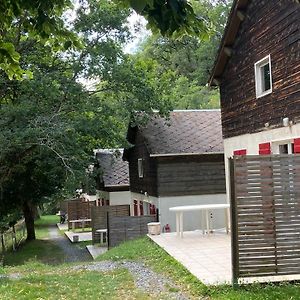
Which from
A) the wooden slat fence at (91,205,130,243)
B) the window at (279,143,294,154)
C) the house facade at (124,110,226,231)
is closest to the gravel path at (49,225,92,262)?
the wooden slat fence at (91,205,130,243)

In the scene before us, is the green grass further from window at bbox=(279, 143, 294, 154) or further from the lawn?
window at bbox=(279, 143, 294, 154)

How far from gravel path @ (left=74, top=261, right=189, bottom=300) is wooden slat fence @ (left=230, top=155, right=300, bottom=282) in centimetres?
105

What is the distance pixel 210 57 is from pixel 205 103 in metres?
5.45

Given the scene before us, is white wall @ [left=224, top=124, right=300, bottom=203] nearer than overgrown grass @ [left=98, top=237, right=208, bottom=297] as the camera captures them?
No

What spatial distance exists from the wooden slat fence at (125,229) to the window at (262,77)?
6971mm

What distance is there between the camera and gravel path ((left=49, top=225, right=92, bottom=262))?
63.6ft

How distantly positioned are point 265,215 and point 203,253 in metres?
3.44

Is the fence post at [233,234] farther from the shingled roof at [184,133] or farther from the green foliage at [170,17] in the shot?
the shingled roof at [184,133]

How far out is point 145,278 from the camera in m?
8.55

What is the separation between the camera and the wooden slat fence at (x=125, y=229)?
1686 cm

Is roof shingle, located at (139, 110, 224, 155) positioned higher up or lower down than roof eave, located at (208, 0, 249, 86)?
lower down

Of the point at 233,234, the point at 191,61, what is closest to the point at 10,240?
the point at 191,61

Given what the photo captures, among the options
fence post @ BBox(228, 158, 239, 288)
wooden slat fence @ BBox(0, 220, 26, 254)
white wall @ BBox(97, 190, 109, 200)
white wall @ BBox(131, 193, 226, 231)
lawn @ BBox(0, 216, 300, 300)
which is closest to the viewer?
lawn @ BBox(0, 216, 300, 300)

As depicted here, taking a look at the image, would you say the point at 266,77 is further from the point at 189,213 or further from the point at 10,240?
the point at 10,240
